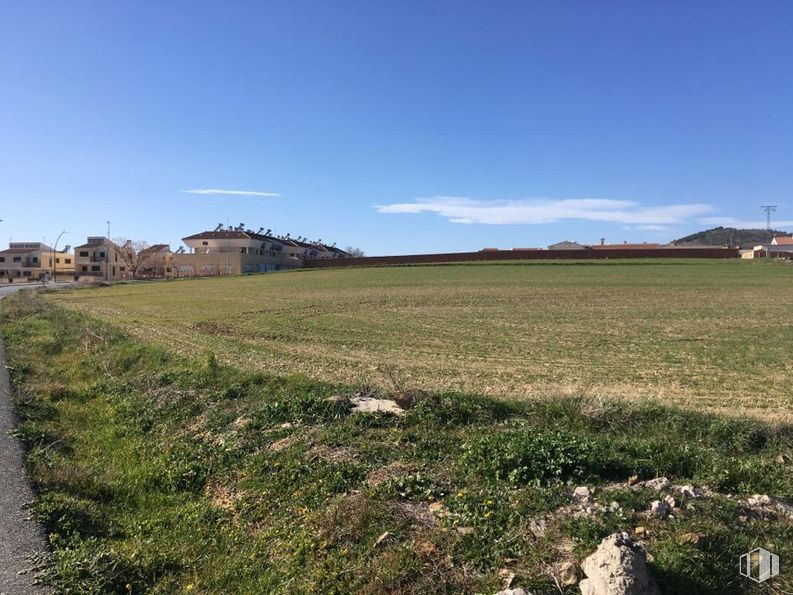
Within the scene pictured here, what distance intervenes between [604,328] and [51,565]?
2005cm

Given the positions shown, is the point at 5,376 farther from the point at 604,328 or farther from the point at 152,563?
the point at 604,328

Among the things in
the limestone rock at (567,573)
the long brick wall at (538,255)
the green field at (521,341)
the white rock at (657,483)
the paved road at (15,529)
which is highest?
the long brick wall at (538,255)

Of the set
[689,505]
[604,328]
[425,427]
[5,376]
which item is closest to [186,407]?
[425,427]

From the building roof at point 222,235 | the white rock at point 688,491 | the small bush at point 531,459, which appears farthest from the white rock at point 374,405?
the building roof at point 222,235

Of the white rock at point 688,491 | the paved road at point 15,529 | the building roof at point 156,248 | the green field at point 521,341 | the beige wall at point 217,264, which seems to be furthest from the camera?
the building roof at point 156,248

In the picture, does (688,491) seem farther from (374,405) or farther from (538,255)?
(538,255)

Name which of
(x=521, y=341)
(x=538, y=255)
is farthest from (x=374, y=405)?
(x=538, y=255)

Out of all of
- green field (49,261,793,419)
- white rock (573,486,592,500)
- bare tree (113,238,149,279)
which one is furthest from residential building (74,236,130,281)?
white rock (573,486,592,500)

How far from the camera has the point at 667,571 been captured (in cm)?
334

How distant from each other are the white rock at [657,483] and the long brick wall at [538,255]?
89.0 metres

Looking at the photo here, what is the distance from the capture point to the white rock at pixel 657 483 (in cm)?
452

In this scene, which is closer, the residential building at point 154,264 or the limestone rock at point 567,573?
the limestone rock at point 567,573

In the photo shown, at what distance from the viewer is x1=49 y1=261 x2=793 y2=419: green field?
11.2 meters

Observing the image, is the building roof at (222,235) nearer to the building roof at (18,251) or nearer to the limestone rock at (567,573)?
the building roof at (18,251)
